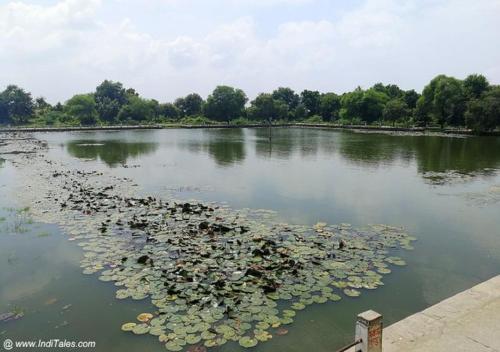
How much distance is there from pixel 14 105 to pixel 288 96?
70.3 metres

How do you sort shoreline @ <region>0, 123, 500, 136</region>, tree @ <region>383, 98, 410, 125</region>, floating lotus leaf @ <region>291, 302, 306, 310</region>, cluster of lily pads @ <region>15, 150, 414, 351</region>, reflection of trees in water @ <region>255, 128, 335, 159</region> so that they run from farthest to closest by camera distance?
1. tree @ <region>383, 98, 410, 125</region>
2. shoreline @ <region>0, 123, 500, 136</region>
3. reflection of trees in water @ <region>255, 128, 335, 159</region>
4. floating lotus leaf @ <region>291, 302, 306, 310</region>
5. cluster of lily pads @ <region>15, 150, 414, 351</region>

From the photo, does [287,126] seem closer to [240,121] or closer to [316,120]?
[316,120]

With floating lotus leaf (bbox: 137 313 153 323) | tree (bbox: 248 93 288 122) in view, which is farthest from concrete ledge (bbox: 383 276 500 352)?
tree (bbox: 248 93 288 122)

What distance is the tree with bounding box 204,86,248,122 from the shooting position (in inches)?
3784

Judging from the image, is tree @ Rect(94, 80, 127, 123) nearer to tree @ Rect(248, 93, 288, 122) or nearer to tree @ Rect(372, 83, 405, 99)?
tree @ Rect(248, 93, 288, 122)

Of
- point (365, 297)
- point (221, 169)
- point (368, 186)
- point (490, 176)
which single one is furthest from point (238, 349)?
point (490, 176)

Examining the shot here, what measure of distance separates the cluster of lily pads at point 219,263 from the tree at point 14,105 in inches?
3483

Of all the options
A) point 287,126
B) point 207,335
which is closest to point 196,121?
point 287,126

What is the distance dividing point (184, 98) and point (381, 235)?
102774 mm

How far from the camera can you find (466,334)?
18.5 ft

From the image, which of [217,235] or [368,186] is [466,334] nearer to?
[217,235]

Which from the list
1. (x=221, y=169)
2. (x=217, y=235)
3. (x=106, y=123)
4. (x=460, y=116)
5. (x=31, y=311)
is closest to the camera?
(x=31, y=311)

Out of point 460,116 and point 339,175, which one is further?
point 460,116

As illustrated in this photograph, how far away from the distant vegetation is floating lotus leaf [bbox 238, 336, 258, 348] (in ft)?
211
